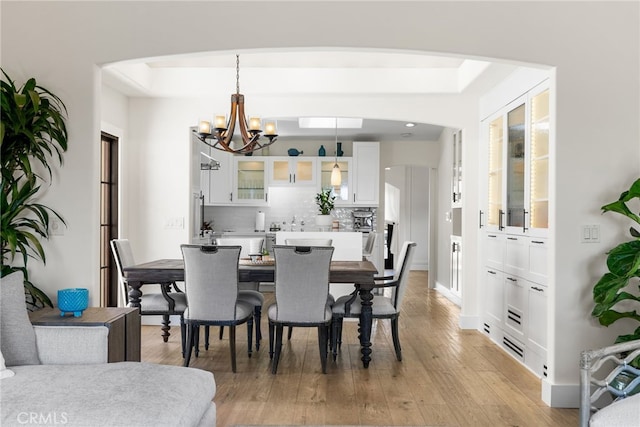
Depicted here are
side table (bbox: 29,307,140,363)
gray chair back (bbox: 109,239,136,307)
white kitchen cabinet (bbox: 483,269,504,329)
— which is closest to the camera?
side table (bbox: 29,307,140,363)

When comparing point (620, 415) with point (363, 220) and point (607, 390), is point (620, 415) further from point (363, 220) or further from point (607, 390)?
point (363, 220)

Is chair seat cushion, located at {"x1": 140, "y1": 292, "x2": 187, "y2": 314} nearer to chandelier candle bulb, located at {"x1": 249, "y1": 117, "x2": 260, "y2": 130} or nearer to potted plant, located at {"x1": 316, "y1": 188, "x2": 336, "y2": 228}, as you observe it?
chandelier candle bulb, located at {"x1": 249, "y1": 117, "x2": 260, "y2": 130}

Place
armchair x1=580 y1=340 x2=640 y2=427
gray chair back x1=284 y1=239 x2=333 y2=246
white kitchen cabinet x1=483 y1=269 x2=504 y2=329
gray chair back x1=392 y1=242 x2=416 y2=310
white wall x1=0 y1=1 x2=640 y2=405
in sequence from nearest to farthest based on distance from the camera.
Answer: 1. armchair x1=580 y1=340 x2=640 y2=427
2. white wall x1=0 y1=1 x2=640 y2=405
3. gray chair back x1=392 y1=242 x2=416 y2=310
4. white kitchen cabinet x1=483 y1=269 x2=504 y2=329
5. gray chair back x1=284 y1=239 x2=333 y2=246

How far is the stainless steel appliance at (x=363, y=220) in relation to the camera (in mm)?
9586

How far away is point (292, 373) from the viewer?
4246 millimetres

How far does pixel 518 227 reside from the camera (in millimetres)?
4656

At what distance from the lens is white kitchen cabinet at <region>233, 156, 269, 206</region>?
373 inches

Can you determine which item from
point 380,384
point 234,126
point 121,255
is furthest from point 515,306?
point 121,255

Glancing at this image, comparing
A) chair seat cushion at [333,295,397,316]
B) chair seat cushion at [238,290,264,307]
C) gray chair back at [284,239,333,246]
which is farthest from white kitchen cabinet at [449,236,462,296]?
chair seat cushion at [238,290,264,307]

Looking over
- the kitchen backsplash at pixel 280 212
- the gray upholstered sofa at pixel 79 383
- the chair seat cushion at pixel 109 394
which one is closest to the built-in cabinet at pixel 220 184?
the kitchen backsplash at pixel 280 212

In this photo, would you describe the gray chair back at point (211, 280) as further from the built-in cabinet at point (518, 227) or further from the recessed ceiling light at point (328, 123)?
the recessed ceiling light at point (328, 123)

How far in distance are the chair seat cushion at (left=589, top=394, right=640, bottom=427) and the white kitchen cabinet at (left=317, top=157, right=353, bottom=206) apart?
7.28 m

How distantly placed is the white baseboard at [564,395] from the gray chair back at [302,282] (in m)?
1.62

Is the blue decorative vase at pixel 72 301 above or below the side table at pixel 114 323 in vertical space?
above
